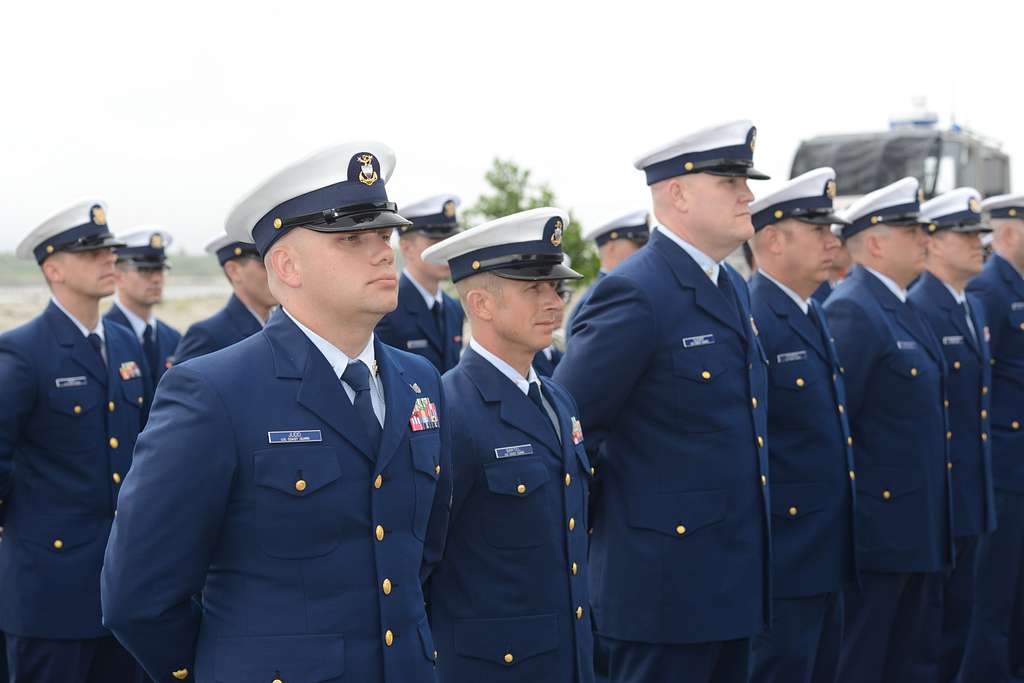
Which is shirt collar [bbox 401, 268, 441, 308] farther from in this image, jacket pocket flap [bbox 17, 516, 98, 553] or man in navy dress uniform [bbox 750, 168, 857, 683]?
jacket pocket flap [bbox 17, 516, 98, 553]

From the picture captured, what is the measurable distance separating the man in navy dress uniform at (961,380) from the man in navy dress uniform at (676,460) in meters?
1.86

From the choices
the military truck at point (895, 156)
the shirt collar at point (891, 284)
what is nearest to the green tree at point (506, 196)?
the military truck at point (895, 156)

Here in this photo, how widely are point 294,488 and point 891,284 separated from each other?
138 inches

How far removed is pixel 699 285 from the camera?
372 cm

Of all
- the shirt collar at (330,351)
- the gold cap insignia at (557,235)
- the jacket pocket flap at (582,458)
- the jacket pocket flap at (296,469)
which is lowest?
the jacket pocket flap at (582,458)

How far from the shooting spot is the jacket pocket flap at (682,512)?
3.54m

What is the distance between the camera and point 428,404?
2547 mm

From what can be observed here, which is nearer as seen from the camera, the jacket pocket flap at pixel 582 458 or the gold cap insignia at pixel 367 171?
the gold cap insignia at pixel 367 171

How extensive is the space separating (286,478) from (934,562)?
3.29 metres

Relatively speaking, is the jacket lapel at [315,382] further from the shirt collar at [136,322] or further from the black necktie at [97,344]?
the shirt collar at [136,322]

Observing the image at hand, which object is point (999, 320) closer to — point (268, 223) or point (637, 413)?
point (637, 413)

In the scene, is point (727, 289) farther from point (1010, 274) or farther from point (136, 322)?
point (136, 322)

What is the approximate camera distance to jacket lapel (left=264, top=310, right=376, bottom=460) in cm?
226

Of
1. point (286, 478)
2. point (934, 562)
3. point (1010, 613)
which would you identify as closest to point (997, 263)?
point (1010, 613)
